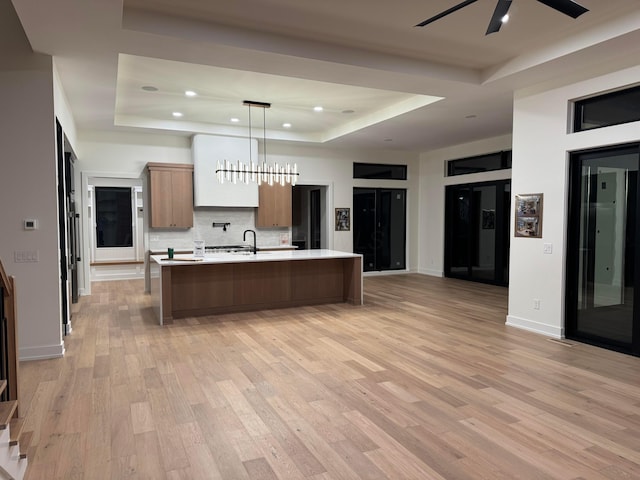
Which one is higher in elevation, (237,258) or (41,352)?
(237,258)

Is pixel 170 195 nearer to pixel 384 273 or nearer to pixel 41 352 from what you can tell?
pixel 41 352

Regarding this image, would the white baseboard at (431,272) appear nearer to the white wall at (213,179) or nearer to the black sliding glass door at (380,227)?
the white wall at (213,179)

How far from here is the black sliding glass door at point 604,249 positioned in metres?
4.38

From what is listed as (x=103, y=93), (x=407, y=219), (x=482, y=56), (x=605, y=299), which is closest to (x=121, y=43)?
(x=103, y=93)

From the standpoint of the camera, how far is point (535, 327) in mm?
5199

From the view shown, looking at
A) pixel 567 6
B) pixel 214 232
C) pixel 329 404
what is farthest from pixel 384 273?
pixel 567 6

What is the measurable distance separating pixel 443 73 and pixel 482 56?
43 cm

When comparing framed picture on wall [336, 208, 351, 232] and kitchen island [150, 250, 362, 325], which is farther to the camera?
framed picture on wall [336, 208, 351, 232]

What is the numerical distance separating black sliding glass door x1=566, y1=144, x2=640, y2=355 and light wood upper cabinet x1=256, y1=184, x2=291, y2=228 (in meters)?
5.48

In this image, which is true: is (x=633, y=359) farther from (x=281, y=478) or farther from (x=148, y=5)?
(x=148, y=5)

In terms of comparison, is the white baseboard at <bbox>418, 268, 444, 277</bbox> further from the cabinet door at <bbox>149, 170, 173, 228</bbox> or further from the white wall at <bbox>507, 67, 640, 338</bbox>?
the cabinet door at <bbox>149, 170, 173, 228</bbox>

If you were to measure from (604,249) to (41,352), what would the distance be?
5.85 m

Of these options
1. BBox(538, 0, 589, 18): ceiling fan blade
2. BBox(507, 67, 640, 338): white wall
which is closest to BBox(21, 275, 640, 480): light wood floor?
BBox(507, 67, 640, 338): white wall

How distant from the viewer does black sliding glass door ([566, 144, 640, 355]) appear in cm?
438
